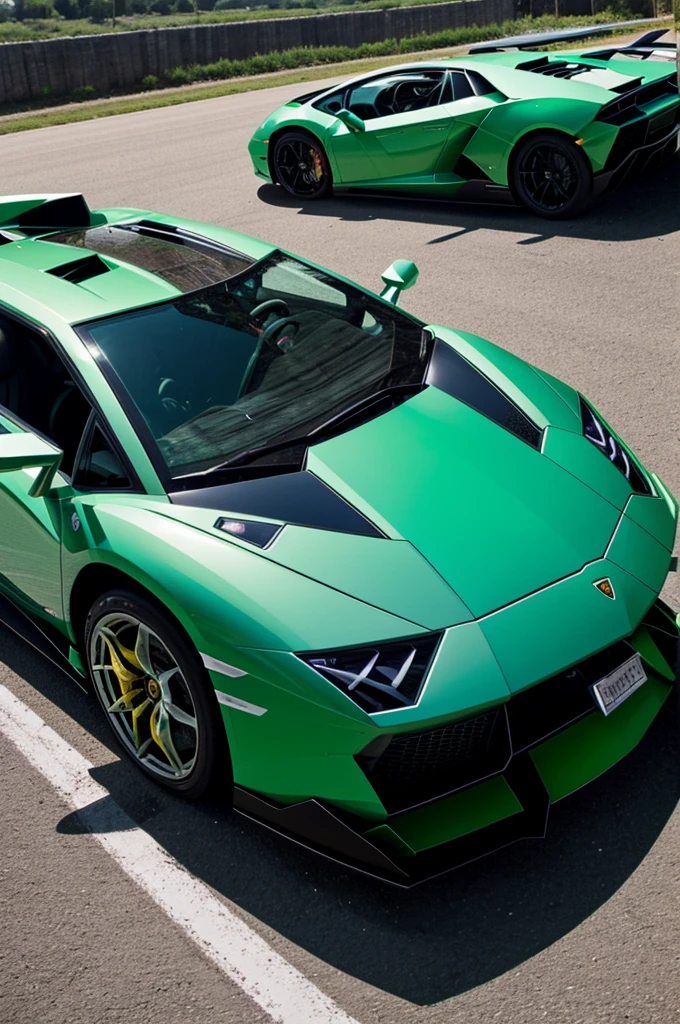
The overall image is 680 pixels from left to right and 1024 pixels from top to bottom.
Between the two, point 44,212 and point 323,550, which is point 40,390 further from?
point 44,212

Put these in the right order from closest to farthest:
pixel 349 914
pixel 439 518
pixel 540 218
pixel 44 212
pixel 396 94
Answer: pixel 349 914, pixel 439 518, pixel 44 212, pixel 540 218, pixel 396 94

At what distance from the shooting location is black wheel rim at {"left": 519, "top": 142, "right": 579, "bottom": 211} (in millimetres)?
8883

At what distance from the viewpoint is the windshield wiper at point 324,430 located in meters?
3.52

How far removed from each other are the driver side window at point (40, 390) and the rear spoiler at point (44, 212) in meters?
Result: 1.23

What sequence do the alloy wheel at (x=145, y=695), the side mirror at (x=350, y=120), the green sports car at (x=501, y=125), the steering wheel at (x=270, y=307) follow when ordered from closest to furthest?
1. the alloy wheel at (x=145, y=695)
2. the steering wheel at (x=270, y=307)
3. the green sports car at (x=501, y=125)
4. the side mirror at (x=350, y=120)

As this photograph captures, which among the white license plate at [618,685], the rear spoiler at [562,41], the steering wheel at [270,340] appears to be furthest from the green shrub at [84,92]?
the white license plate at [618,685]

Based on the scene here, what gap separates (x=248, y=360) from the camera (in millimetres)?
3939

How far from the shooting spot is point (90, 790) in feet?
11.7

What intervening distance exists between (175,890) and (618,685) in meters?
1.43

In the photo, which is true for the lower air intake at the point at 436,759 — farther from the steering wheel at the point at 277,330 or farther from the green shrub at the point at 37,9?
the green shrub at the point at 37,9

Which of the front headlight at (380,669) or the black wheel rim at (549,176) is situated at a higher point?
the black wheel rim at (549,176)

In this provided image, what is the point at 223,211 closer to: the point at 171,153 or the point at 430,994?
the point at 171,153

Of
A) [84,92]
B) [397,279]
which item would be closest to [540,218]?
[397,279]

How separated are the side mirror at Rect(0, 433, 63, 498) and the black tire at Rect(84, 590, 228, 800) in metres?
0.44
